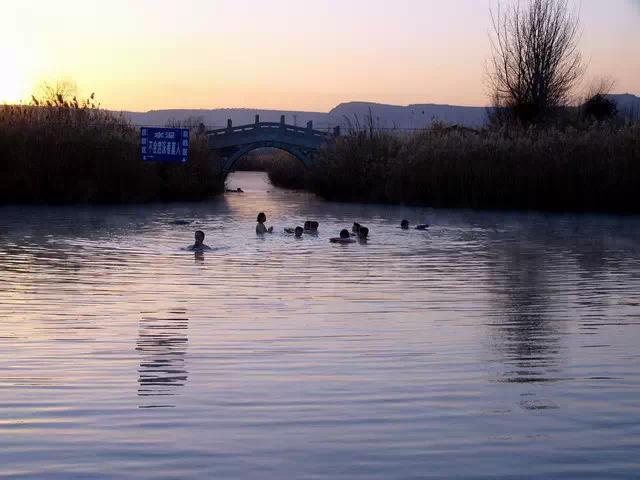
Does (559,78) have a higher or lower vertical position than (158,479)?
higher

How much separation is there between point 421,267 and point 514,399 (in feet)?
33.3

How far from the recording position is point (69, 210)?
35.6 metres

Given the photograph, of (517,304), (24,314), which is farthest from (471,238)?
(24,314)

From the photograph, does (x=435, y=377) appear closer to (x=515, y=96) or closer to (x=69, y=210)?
(x=69, y=210)

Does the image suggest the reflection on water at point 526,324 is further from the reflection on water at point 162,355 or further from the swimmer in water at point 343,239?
the swimmer in water at point 343,239

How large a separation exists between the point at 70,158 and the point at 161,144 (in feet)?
18.1

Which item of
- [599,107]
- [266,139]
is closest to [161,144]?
[266,139]

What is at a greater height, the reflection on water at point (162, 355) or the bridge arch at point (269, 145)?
the bridge arch at point (269, 145)

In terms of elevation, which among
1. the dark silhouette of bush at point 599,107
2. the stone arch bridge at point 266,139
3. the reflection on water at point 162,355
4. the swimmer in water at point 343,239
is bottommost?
the reflection on water at point 162,355

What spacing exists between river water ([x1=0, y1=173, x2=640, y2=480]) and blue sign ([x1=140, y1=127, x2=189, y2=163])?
26.4 metres

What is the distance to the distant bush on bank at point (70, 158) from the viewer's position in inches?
1550

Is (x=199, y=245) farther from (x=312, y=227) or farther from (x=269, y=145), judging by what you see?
(x=269, y=145)

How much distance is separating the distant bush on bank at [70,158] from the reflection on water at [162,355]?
96.2ft

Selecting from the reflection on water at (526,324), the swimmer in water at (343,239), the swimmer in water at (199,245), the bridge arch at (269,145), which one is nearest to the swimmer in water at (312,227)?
the swimmer in water at (343,239)
